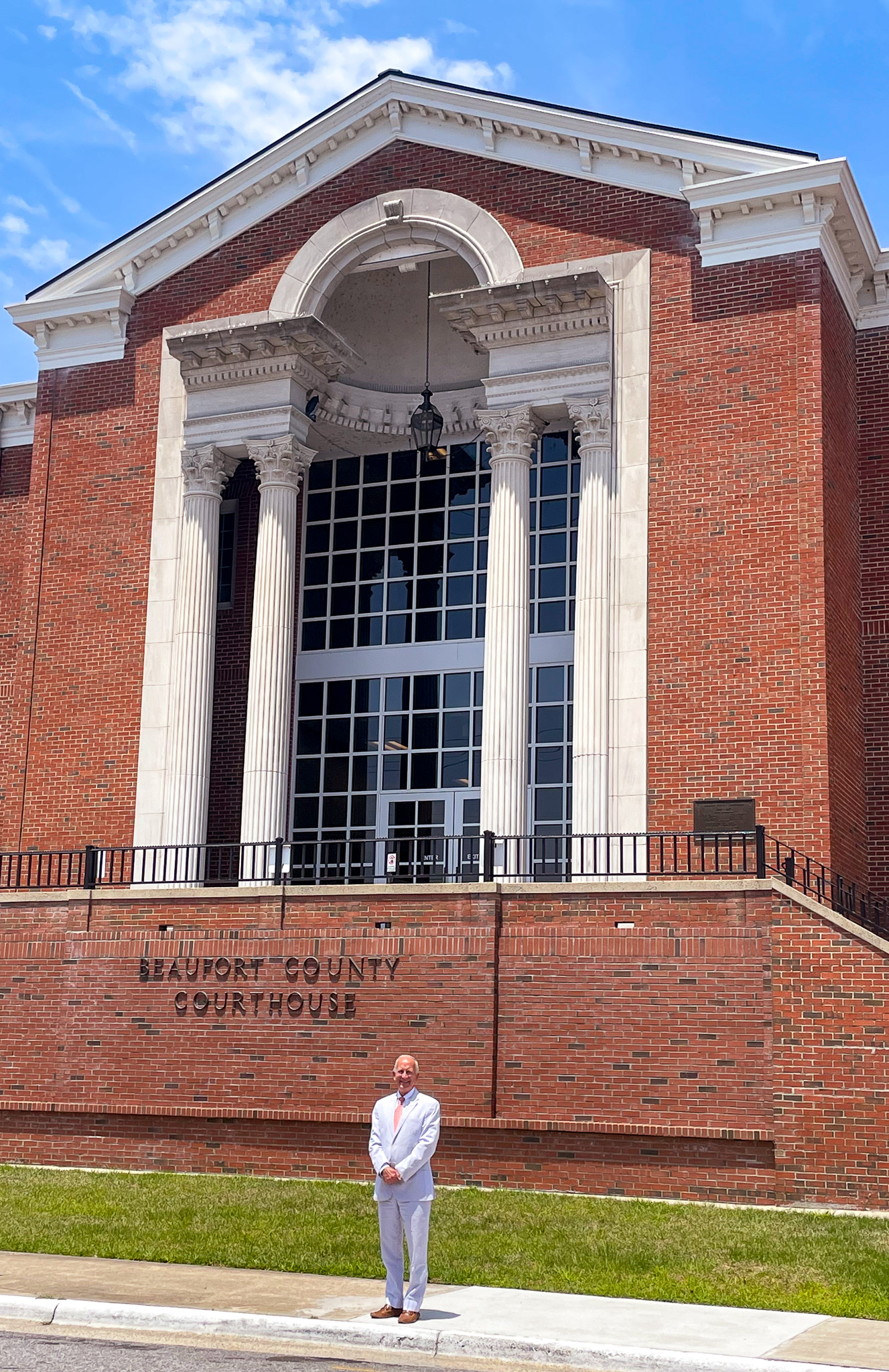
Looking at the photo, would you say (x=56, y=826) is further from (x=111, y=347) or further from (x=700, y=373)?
(x=700, y=373)

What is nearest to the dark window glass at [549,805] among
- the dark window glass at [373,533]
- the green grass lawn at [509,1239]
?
the dark window glass at [373,533]

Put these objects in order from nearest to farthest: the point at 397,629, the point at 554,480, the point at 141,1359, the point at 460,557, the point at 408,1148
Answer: the point at 141,1359 < the point at 408,1148 < the point at 554,480 < the point at 460,557 < the point at 397,629

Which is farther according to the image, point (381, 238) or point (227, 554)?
point (227, 554)

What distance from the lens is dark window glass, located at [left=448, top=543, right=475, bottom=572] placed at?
2405 centimetres

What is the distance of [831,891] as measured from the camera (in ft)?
58.9

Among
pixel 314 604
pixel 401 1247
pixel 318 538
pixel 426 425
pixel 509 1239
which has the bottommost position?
pixel 509 1239

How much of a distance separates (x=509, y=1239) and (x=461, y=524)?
13.9m

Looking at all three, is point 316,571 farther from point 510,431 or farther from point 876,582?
point 876,582

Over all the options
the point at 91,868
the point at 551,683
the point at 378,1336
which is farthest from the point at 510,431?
the point at 378,1336

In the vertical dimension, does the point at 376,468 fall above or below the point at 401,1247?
above

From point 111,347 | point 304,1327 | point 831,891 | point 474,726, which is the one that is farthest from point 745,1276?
point 111,347

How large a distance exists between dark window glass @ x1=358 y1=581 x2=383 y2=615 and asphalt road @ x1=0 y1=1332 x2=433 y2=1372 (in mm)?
16252

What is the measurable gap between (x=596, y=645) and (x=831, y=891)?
167 inches

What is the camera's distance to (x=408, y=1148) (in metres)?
9.59
